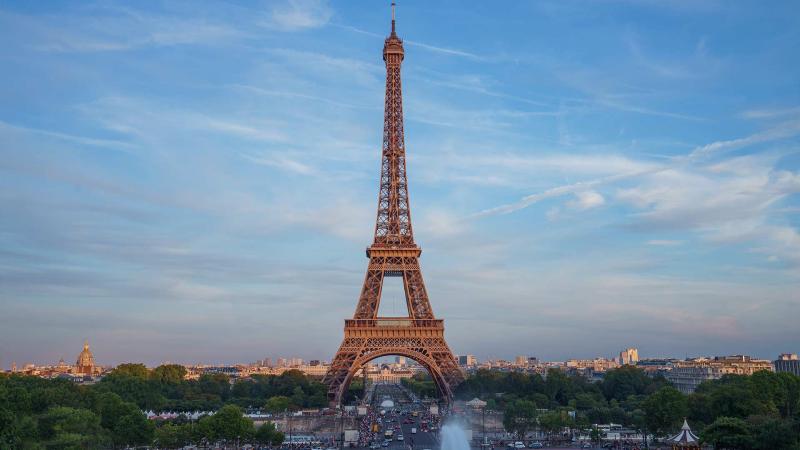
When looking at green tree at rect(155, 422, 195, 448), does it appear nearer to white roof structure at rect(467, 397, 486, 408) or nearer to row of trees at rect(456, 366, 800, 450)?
row of trees at rect(456, 366, 800, 450)

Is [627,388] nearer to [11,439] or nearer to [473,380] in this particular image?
[473,380]

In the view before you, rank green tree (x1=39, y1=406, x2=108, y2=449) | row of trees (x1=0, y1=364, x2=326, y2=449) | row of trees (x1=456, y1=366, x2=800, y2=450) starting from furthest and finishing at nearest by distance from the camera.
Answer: row of trees (x1=456, y1=366, x2=800, y2=450), row of trees (x1=0, y1=364, x2=326, y2=449), green tree (x1=39, y1=406, x2=108, y2=449)

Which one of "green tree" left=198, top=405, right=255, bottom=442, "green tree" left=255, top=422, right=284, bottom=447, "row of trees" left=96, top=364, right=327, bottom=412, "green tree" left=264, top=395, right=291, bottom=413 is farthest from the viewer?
"green tree" left=264, top=395, right=291, bottom=413

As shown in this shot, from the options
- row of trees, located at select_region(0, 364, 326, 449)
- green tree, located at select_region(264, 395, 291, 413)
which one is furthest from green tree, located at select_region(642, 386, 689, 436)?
green tree, located at select_region(264, 395, 291, 413)

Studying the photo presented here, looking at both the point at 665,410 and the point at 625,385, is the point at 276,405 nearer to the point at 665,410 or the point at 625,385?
the point at 665,410

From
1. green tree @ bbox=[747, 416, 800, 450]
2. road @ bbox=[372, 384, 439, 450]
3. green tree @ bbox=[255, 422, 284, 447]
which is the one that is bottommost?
road @ bbox=[372, 384, 439, 450]

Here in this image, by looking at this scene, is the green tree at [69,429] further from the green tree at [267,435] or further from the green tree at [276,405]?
the green tree at [276,405]

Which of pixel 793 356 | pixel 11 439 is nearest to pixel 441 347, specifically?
pixel 11 439

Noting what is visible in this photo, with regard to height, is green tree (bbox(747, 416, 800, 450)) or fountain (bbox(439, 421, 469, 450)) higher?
green tree (bbox(747, 416, 800, 450))

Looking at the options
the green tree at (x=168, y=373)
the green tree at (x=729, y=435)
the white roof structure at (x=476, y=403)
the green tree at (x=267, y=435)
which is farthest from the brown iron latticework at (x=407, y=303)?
the green tree at (x=168, y=373)
